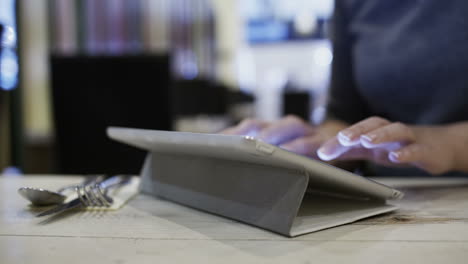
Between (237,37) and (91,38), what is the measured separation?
350 cm

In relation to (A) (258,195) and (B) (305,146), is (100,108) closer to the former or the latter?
(B) (305,146)

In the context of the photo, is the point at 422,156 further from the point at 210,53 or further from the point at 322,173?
the point at 210,53

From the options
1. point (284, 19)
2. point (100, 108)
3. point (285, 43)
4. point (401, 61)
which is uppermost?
point (284, 19)

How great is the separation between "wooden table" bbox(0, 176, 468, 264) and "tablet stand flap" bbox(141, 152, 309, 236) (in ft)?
0.04

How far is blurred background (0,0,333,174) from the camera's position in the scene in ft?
5.15

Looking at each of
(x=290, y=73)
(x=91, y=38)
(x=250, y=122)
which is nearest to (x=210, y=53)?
(x=290, y=73)

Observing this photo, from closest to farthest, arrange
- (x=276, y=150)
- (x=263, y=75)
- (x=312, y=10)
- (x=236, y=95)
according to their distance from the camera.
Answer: (x=276, y=150) < (x=236, y=95) < (x=312, y=10) < (x=263, y=75)

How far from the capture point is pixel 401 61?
833 mm

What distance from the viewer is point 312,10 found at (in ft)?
21.4

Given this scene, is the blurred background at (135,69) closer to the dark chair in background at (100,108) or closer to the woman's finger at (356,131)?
the dark chair in background at (100,108)

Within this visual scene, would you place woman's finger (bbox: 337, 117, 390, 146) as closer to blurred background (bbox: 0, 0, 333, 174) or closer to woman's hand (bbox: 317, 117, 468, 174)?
woman's hand (bbox: 317, 117, 468, 174)

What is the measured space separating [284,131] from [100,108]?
1.16 metres

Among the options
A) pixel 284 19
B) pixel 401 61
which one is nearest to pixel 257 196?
pixel 401 61

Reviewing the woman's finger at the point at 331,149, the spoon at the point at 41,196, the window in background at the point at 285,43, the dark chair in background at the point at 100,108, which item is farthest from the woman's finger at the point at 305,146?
the window in background at the point at 285,43
